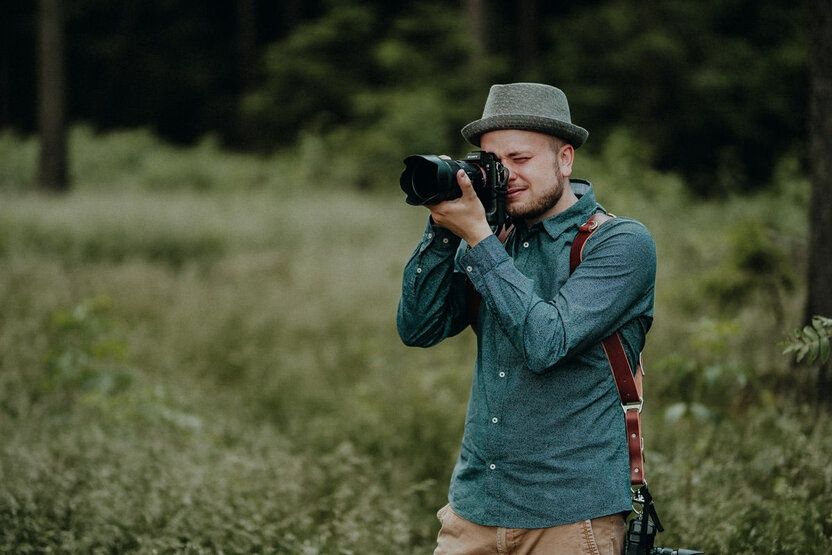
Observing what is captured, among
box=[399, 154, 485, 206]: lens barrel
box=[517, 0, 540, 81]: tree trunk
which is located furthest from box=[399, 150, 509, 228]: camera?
box=[517, 0, 540, 81]: tree trunk

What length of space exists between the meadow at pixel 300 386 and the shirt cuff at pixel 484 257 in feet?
5.11

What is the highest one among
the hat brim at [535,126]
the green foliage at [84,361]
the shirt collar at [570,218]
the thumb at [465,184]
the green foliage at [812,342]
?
the hat brim at [535,126]

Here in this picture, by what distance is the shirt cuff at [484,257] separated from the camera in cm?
230

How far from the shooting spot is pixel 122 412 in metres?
5.54

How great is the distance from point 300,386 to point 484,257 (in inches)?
188

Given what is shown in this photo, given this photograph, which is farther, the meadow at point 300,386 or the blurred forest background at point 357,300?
the blurred forest background at point 357,300

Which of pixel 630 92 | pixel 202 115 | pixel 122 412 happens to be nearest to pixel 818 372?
pixel 122 412

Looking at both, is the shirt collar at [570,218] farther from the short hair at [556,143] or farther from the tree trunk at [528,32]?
the tree trunk at [528,32]

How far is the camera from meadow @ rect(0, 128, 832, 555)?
377 cm

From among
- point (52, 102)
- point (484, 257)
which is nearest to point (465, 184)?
point (484, 257)

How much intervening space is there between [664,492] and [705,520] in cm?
31

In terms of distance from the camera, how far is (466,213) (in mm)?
2336

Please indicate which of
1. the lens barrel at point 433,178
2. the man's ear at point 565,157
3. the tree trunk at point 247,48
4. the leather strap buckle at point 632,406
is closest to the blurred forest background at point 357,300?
the leather strap buckle at point 632,406

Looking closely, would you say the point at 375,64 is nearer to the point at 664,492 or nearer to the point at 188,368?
the point at 188,368
